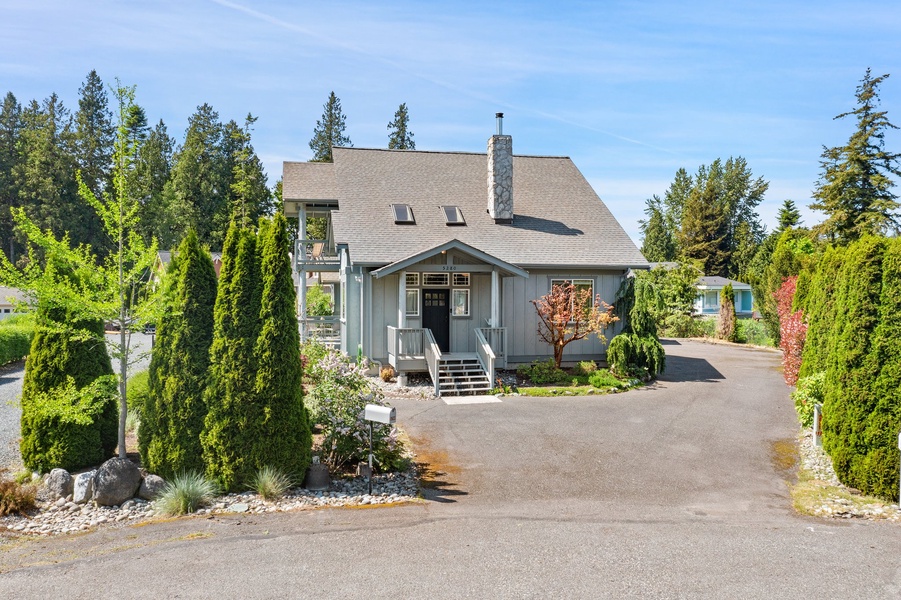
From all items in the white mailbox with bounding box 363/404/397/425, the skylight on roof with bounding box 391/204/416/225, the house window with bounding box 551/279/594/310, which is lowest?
the white mailbox with bounding box 363/404/397/425

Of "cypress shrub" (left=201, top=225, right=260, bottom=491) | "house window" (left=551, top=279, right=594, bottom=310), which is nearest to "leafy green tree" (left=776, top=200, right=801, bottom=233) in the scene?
"house window" (left=551, top=279, right=594, bottom=310)

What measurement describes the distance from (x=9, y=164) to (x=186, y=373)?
192 ft

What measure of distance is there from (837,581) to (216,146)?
55.7 metres

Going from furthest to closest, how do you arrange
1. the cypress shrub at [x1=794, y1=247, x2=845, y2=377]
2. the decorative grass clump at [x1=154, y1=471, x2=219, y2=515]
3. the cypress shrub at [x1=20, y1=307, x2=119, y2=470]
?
the cypress shrub at [x1=794, y1=247, x2=845, y2=377]
the cypress shrub at [x1=20, y1=307, x2=119, y2=470]
the decorative grass clump at [x1=154, y1=471, x2=219, y2=515]

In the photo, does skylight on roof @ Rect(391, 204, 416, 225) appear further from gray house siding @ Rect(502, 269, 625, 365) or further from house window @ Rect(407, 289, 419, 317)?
gray house siding @ Rect(502, 269, 625, 365)

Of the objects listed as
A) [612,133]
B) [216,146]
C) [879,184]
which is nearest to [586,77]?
[612,133]

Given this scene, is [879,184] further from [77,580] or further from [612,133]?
[77,580]

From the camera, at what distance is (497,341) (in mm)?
16375

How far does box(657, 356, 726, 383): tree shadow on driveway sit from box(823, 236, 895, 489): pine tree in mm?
9049

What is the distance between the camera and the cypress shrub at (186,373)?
7.85 m

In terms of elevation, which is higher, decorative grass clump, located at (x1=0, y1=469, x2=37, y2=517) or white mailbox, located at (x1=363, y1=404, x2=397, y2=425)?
white mailbox, located at (x1=363, y1=404, x2=397, y2=425)

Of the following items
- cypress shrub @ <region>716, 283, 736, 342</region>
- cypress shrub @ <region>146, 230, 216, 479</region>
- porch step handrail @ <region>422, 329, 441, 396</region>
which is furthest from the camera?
cypress shrub @ <region>716, 283, 736, 342</region>

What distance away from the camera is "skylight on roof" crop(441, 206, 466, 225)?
1862 cm

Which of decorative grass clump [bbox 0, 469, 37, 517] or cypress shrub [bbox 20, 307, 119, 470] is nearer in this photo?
decorative grass clump [bbox 0, 469, 37, 517]
